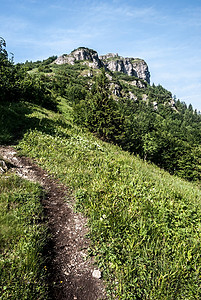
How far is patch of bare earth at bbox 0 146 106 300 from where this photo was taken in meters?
3.25

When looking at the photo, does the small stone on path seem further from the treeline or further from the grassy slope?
the treeline

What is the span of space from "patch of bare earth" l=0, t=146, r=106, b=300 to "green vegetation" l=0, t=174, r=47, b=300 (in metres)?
0.31

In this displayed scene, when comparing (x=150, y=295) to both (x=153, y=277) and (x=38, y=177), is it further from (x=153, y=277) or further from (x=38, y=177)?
(x=38, y=177)

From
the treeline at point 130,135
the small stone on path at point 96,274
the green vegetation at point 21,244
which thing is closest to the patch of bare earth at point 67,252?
the small stone on path at point 96,274

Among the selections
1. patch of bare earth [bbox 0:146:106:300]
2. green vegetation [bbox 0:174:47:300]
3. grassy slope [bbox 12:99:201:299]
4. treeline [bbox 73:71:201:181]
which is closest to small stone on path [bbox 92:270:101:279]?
patch of bare earth [bbox 0:146:106:300]

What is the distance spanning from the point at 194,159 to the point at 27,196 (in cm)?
5242

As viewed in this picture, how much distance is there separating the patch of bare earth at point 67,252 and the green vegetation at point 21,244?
Result: 31 centimetres

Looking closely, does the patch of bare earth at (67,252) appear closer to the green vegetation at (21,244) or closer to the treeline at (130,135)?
the green vegetation at (21,244)

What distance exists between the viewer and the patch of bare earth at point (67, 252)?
3.25 m

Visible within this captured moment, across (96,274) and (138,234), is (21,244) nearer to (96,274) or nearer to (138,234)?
(96,274)

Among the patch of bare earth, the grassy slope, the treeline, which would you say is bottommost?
the patch of bare earth

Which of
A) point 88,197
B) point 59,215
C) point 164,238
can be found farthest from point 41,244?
point 164,238

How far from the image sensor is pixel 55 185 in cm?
719

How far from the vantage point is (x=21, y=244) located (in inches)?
141
